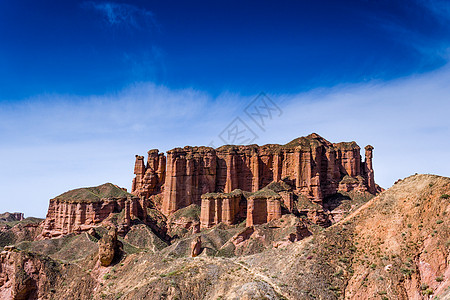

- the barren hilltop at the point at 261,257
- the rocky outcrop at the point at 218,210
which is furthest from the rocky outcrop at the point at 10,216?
the rocky outcrop at the point at 218,210

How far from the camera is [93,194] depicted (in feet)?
282

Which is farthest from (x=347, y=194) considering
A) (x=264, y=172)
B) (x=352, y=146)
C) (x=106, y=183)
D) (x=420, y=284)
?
(x=420, y=284)

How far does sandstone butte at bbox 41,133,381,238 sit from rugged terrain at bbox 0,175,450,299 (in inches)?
1674

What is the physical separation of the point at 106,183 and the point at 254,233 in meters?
46.9

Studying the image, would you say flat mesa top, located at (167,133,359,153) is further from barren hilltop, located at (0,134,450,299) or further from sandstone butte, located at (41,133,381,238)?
barren hilltop, located at (0,134,450,299)

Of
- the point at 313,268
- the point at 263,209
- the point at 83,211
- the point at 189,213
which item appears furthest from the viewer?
the point at 189,213

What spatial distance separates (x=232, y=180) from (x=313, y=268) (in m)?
73.6

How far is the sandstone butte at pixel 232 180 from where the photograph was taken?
8456 cm

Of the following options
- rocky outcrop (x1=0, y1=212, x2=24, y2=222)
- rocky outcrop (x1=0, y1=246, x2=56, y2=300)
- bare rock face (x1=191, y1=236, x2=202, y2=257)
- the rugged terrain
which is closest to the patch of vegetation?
bare rock face (x1=191, y1=236, x2=202, y2=257)

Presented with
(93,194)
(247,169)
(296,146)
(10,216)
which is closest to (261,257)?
(93,194)

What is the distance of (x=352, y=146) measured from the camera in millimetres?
108062

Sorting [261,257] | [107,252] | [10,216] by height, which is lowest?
[261,257]

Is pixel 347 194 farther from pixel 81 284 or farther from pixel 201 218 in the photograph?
pixel 81 284

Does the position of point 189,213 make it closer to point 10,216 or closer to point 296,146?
point 296,146
